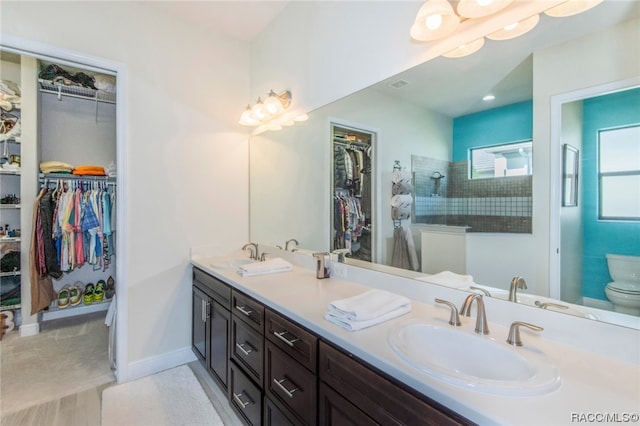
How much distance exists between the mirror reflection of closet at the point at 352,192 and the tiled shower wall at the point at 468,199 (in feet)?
1.16

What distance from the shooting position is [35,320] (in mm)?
2973

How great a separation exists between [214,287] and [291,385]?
102 cm

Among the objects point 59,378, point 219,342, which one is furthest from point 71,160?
point 219,342

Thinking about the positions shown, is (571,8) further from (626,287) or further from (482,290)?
(482,290)

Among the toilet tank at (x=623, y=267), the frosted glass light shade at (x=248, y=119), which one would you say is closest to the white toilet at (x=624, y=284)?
the toilet tank at (x=623, y=267)

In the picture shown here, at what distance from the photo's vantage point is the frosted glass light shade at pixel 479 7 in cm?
109

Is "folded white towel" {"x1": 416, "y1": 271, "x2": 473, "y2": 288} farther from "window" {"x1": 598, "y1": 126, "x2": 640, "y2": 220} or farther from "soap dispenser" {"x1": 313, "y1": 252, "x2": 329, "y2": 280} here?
"soap dispenser" {"x1": 313, "y1": 252, "x2": 329, "y2": 280}

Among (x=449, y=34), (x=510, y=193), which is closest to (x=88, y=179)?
(x=449, y=34)

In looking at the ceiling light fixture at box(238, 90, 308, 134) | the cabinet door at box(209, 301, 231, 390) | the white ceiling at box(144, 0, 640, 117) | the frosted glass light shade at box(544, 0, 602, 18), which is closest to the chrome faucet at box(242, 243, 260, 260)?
the cabinet door at box(209, 301, 231, 390)

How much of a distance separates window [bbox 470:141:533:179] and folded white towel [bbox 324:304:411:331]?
2.25 feet

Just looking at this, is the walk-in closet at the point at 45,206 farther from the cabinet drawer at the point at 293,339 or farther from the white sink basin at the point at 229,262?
the cabinet drawer at the point at 293,339

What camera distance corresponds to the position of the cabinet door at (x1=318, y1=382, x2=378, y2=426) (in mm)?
957

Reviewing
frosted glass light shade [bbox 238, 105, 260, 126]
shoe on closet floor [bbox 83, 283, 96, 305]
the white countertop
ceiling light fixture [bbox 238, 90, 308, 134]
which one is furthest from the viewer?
shoe on closet floor [bbox 83, 283, 96, 305]

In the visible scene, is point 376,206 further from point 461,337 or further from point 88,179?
point 88,179
